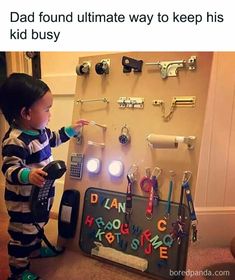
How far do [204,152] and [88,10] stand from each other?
0.54 m

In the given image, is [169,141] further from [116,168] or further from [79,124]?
[79,124]

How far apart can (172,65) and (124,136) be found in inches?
9.5

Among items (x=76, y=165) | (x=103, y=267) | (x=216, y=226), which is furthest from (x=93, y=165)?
(x=216, y=226)

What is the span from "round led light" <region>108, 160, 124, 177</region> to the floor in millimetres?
268

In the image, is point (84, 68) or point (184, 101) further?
point (84, 68)

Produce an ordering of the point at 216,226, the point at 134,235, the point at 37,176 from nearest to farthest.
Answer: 1. the point at 37,176
2. the point at 134,235
3. the point at 216,226

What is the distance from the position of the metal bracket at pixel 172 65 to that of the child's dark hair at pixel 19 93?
33 centimetres

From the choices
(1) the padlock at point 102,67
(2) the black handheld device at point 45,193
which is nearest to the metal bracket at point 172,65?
(1) the padlock at point 102,67

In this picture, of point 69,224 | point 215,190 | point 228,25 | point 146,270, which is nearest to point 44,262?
point 69,224

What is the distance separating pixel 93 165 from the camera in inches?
37.1

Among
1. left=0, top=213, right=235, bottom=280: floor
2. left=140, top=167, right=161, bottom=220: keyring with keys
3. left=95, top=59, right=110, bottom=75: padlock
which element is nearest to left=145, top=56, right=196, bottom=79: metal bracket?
left=95, top=59, right=110, bottom=75: padlock

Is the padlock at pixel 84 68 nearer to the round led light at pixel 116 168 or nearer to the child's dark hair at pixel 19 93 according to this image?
the child's dark hair at pixel 19 93

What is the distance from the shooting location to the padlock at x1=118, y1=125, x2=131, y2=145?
879mm

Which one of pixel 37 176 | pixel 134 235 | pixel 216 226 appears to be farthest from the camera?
pixel 216 226
